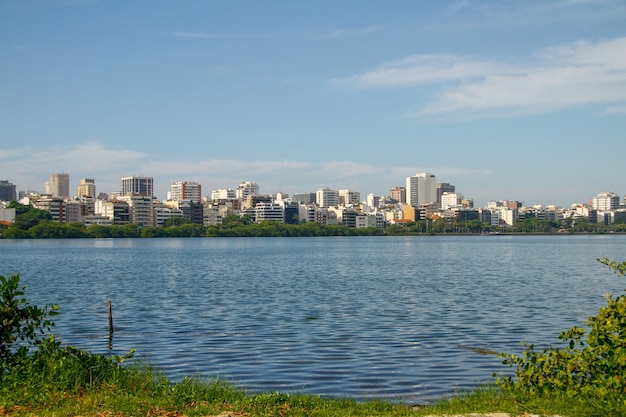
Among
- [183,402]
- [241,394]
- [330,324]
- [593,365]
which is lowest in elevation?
[330,324]

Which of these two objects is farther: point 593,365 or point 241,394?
point 241,394

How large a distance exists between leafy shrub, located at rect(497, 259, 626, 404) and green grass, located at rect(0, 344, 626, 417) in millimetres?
224

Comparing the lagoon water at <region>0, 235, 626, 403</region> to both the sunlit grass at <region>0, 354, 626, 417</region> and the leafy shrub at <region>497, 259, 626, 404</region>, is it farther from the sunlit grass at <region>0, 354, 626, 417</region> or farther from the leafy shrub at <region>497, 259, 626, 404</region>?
the leafy shrub at <region>497, 259, 626, 404</region>

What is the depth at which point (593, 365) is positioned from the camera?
464 inches

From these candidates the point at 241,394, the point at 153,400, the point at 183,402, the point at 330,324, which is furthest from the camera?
the point at 330,324

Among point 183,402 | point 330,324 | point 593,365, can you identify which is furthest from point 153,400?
point 330,324

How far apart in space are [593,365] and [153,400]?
692cm

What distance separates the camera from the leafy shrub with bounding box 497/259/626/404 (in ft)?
37.1

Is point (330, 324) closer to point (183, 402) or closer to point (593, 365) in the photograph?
point (183, 402)

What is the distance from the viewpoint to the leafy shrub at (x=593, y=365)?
1130 cm

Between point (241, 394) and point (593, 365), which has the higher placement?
point (593, 365)

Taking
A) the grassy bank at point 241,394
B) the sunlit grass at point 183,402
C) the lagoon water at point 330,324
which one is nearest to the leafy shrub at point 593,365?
the grassy bank at point 241,394

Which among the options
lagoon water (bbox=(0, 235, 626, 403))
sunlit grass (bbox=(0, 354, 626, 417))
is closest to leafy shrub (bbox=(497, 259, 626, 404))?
sunlit grass (bbox=(0, 354, 626, 417))

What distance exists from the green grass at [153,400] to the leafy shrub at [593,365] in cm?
22
